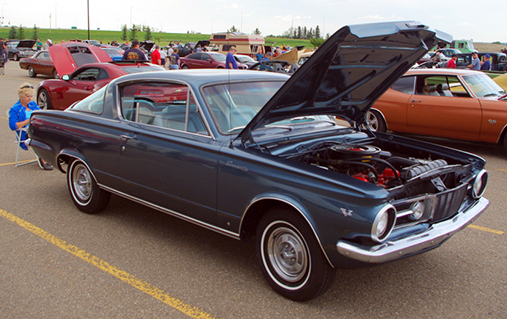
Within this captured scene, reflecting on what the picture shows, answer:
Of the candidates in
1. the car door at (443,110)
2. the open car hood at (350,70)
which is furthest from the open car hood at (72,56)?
the open car hood at (350,70)

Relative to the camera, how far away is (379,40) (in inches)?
129

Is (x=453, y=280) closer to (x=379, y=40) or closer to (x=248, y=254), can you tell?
(x=248, y=254)

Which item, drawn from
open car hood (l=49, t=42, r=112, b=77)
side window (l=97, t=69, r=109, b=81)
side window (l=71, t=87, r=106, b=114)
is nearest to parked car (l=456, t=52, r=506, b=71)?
open car hood (l=49, t=42, r=112, b=77)

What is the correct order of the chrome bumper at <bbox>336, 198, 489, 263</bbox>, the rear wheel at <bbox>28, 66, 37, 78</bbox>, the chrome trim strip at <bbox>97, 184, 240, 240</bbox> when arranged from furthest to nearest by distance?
the rear wheel at <bbox>28, 66, 37, 78</bbox>
the chrome trim strip at <bbox>97, 184, 240, 240</bbox>
the chrome bumper at <bbox>336, 198, 489, 263</bbox>

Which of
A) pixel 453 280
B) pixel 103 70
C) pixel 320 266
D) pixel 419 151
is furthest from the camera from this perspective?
pixel 103 70

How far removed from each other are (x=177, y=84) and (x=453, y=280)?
2845 millimetres

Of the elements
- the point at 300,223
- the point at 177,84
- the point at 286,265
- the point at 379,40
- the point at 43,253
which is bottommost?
the point at 43,253

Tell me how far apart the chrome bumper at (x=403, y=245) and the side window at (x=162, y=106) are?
1.58 meters

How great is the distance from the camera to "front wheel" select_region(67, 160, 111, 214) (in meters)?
4.79

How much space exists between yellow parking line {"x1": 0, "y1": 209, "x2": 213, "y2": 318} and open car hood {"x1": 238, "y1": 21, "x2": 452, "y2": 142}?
133 cm

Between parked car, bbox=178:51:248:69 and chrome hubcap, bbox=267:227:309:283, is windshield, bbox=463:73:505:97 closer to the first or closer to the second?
chrome hubcap, bbox=267:227:309:283

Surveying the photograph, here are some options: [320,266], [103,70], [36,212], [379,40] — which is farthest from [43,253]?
[103,70]

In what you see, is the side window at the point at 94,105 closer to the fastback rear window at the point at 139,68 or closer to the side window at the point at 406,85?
the fastback rear window at the point at 139,68

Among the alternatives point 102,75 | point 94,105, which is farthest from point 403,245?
point 102,75
